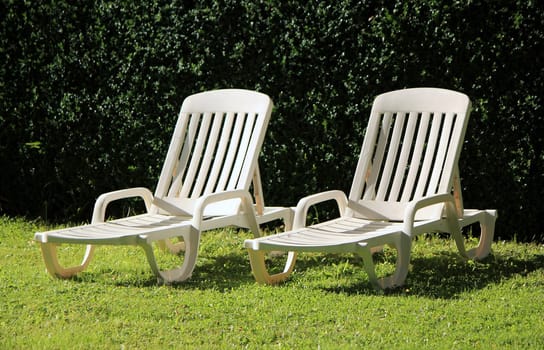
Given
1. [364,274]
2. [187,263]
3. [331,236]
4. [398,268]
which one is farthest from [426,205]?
[187,263]

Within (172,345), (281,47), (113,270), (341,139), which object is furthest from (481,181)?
(172,345)

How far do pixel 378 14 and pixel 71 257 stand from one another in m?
2.95

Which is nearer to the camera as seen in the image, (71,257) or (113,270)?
(113,270)

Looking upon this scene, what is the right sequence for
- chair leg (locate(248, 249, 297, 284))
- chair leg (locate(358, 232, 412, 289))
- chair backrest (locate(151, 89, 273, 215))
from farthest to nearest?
→ chair backrest (locate(151, 89, 273, 215)), chair leg (locate(248, 249, 297, 284)), chair leg (locate(358, 232, 412, 289))

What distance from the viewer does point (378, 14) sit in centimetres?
745

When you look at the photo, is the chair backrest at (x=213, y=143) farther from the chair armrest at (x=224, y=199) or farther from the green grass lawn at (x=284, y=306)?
the green grass lawn at (x=284, y=306)

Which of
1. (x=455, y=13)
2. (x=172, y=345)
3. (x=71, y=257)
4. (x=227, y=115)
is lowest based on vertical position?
(x=71, y=257)

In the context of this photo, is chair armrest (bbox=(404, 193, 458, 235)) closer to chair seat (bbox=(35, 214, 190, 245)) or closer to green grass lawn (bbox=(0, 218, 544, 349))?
green grass lawn (bbox=(0, 218, 544, 349))

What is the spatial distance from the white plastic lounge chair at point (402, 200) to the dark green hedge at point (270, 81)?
1.76 feet

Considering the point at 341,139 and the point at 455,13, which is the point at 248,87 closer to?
the point at 341,139

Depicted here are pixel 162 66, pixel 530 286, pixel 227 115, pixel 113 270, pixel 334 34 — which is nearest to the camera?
pixel 530 286

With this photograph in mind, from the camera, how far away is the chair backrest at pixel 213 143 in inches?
271

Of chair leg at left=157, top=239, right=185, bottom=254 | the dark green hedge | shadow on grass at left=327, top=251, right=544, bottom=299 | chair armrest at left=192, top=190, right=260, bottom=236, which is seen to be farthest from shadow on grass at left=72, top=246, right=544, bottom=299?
the dark green hedge

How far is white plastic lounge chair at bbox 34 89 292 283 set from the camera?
20.0 feet
